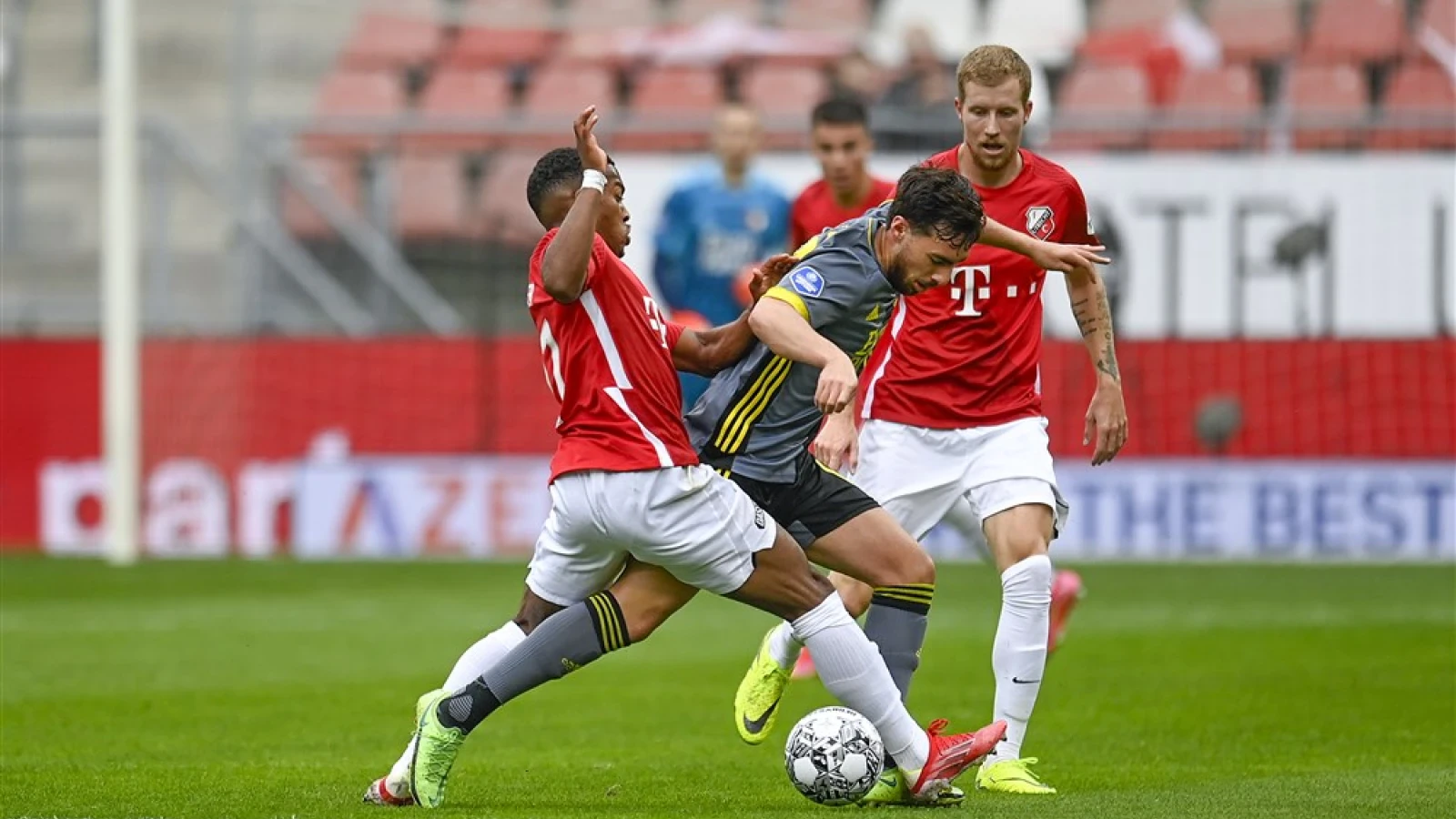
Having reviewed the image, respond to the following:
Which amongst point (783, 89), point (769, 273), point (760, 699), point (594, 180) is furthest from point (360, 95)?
point (594, 180)

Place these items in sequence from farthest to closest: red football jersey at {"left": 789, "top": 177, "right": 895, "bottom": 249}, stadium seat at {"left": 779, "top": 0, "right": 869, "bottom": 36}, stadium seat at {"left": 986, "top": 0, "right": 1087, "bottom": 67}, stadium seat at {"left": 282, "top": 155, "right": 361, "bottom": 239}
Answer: stadium seat at {"left": 779, "top": 0, "right": 869, "bottom": 36}
stadium seat at {"left": 986, "top": 0, "right": 1087, "bottom": 67}
stadium seat at {"left": 282, "top": 155, "right": 361, "bottom": 239}
red football jersey at {"left": 789, "top": 177, "right": 895, "bottom": 249}

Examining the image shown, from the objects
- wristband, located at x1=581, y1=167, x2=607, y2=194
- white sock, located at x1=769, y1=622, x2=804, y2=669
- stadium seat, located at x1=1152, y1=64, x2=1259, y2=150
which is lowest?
white sock, located at x1=769, y1=622, x2=804, y2=669

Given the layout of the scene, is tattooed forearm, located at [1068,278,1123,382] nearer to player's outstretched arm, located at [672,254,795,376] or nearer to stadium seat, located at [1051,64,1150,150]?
player's outstretched arm, located at [672,254,795,376]

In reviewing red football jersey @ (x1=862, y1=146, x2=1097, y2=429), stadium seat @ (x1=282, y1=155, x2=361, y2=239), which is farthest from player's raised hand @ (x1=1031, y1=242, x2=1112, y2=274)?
stadium seat @ (x1=282, y1=155, x2=361, y2=239)

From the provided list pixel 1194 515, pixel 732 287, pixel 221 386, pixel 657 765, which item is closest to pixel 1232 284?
pixel 1194 515

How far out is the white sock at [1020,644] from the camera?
7.18m

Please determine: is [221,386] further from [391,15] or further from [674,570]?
[674,570]

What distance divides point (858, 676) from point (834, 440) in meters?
0.84

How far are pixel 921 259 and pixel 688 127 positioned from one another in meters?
12.7

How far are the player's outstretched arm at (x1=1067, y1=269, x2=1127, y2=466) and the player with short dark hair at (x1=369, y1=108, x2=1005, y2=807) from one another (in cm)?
116

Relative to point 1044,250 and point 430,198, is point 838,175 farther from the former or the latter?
point 430,198

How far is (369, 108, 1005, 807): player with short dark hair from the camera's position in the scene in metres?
6.17

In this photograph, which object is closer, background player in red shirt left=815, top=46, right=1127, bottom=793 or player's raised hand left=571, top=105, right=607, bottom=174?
player's raised hand left=571, top=105, right=607, bottom=174

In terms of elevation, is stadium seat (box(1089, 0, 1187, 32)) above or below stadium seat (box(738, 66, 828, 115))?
above
